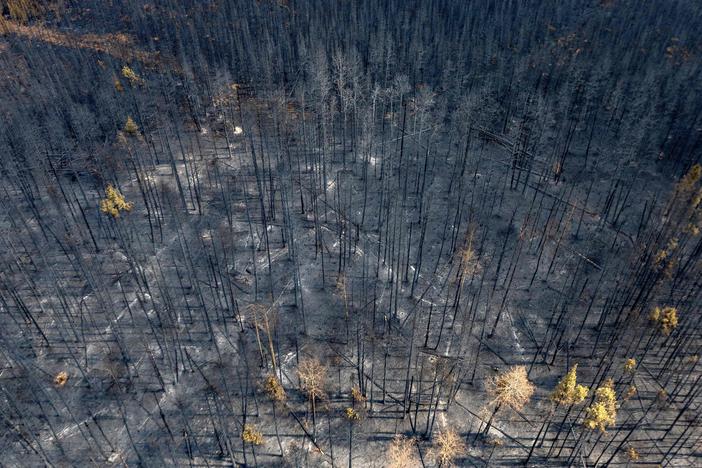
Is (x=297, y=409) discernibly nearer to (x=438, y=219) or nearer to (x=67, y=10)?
(x=438, y=219)

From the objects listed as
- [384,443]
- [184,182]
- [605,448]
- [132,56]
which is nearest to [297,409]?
[384,443]

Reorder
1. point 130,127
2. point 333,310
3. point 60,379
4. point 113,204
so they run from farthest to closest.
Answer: point 130,127 < point 113,204 < point 333,310 < point 60,379

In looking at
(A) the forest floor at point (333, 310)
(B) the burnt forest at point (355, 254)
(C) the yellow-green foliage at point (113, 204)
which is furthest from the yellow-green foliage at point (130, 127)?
(C) the yellow-green foliage at point (113, 204)

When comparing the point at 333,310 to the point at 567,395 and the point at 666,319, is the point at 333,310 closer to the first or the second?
the point at 567,395

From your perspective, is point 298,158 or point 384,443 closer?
point 384,443

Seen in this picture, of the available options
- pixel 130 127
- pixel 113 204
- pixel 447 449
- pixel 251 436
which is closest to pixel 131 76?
pixel 130 127

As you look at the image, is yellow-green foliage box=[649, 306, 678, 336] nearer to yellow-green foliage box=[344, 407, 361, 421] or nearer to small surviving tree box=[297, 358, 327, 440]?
yellow-green foliage box=[344, 407, 361, 421]
